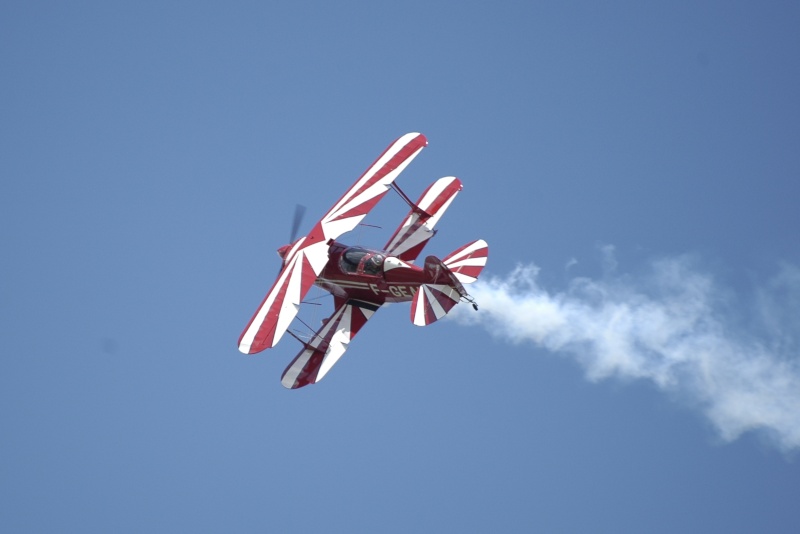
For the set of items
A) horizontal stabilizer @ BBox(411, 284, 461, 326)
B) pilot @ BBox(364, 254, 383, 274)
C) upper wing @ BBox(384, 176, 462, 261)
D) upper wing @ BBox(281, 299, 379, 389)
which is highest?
upper wing @ BBox(384, 176, 462, 261)

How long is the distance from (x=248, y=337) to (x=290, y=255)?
9.83 feet

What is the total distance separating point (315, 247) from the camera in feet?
101

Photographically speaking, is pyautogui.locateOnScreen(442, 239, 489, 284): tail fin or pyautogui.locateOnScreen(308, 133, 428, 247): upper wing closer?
pyautogui.locateOnScreen(442, 239, 489, 284): tail fin

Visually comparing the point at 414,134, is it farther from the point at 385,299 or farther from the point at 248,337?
the point at 248,337

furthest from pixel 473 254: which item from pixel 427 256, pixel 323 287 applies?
pixel 323 287

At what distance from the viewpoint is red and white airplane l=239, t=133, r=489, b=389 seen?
1169 inches

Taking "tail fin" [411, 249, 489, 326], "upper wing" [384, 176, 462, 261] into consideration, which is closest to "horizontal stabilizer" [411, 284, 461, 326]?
"tail fin" [411, 249, 489, 326]

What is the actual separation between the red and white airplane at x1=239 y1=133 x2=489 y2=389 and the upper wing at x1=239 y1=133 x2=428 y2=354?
0.06 feet

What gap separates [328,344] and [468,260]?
347 centimetres

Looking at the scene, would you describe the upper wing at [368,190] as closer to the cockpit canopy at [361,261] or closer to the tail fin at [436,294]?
the cockpit canopy at [361,261]

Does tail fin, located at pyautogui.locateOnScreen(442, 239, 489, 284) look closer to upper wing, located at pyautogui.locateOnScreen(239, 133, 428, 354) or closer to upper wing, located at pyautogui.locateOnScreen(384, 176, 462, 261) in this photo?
upper wing, located at pyautogui.locateOnScreen(384, 176, 462, 261)

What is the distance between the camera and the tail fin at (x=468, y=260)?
30.4 metres

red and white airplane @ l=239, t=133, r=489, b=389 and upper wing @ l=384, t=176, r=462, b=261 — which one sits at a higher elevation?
upper wing @ l=384, t=176, r=462, b=261

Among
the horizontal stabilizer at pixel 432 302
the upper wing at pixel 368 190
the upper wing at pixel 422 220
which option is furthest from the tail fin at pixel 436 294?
the upper wing at pixel 368 190
